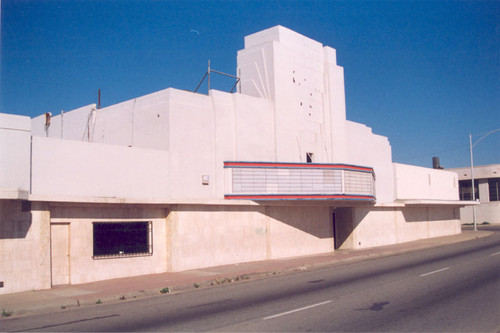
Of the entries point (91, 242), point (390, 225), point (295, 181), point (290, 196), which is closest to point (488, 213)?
point (390, 225)

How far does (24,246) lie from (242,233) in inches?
374

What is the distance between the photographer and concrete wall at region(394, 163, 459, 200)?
3441 cm

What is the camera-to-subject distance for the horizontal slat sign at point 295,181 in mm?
21609

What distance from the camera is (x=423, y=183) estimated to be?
125ft

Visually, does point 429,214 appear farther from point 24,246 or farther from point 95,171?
point 24,246

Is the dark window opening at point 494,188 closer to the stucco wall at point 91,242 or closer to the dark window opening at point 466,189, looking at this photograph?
the dark window opening at point 466,189

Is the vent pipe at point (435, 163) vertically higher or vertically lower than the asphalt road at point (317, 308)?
higher

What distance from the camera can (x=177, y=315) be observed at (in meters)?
10.9

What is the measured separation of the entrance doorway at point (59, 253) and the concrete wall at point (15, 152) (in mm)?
1785

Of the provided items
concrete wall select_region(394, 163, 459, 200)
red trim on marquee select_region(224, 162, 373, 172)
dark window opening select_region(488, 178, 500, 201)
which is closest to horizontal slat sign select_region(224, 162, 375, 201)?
red trim on marquee select_region(224, 162, 373, 172)

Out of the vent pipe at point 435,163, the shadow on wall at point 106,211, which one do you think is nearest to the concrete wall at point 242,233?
the shadow on wall at point 106,211

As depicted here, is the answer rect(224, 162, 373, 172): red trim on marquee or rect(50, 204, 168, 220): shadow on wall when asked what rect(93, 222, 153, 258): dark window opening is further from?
rect(224, 162, 373, 172): red trim on marquee

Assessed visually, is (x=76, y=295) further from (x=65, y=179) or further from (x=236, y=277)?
(x=236, y=277)

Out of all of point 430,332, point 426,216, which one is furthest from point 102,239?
point 426,216
